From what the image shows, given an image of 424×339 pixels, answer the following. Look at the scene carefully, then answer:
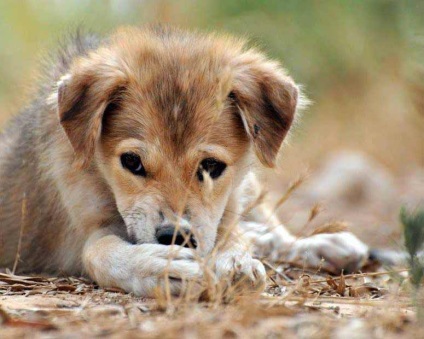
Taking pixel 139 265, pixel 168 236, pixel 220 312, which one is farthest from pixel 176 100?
pixel 220 312

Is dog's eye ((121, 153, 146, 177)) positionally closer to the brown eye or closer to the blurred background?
the brown eye

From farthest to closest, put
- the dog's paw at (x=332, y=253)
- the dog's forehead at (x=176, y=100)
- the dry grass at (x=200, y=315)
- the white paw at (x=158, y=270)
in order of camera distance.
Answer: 1. the dog's paw at (x=332, y=253)
2. the dog's forehead at (x=176, y=100)
3. the white paw at (x=158, y=270)
4. the dry grass at (x=200, y=315)

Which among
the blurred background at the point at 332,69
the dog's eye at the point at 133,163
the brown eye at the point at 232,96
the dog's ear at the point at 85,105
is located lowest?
the dog's eye at the point at 133,163

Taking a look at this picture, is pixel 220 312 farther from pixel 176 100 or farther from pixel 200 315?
pixel 176 100

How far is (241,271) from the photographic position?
3865 millimetres

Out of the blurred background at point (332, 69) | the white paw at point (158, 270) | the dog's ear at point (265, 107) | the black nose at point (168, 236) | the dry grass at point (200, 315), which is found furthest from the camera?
the blurred background at point (332, 69)

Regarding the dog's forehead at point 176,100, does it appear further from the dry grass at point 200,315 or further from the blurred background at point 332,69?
the blurred background at point 332,69

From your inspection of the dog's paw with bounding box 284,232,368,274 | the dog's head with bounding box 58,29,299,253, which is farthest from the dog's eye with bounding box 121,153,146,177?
the dog's paw with bounding box 284,232,368,274

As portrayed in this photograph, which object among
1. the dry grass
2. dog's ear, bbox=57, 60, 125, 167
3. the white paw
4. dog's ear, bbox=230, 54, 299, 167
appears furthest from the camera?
dog's ear, bbox=230, 54, 299, 167

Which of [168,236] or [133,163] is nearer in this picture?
[168,236]

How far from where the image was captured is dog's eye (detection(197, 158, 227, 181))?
4.43 m

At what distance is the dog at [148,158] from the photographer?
4.13 m

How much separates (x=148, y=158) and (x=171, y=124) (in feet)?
0.72

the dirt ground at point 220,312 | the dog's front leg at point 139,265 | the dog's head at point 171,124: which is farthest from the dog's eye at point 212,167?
the dirt ground at point 220,312
